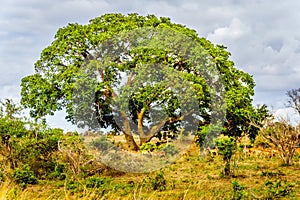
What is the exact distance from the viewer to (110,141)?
49.2ft

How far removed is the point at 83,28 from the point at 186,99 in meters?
5.32

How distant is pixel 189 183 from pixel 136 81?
435cm

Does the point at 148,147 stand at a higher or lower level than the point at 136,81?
lower

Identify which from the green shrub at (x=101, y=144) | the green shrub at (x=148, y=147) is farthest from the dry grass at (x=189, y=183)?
the green shrub at (x=101, y=144)

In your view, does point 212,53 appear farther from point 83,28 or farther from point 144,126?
point 83,28

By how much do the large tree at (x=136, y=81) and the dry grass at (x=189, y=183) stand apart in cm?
172

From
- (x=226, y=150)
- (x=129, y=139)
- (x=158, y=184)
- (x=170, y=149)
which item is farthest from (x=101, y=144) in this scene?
(x=226, y=150)

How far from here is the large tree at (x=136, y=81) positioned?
15.2m

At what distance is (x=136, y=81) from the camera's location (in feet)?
49.3

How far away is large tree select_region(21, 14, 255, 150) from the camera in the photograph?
1520cm

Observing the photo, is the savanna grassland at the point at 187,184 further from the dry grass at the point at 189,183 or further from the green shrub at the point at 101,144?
the green shrub at the point at 101,144

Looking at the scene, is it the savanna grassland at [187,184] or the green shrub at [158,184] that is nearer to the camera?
the savanna grassland at [187,184]

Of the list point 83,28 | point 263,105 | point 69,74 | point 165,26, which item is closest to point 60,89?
point 69,74

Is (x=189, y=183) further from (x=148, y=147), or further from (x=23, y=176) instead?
(x=23, y=176)
